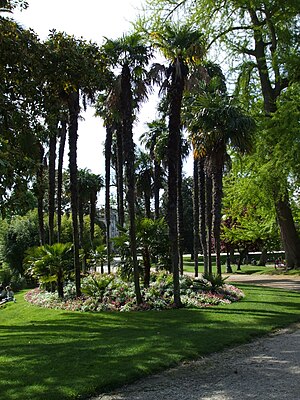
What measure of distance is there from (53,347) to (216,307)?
→ 21.3 feet

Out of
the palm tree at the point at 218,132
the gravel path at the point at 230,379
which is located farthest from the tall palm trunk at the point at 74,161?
the gravel path at the point at 230,379

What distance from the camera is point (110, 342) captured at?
8.77m

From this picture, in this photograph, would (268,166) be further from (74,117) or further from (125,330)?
(125,330)

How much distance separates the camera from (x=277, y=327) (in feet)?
34.5

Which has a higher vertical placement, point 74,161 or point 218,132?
point 218,132

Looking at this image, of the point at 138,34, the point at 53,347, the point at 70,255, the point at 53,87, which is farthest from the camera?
the point at 70,255

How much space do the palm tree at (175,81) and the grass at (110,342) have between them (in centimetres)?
220

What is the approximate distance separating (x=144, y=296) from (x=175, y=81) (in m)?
7.18

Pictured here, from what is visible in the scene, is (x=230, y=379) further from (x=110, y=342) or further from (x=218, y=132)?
(x=218, y=132)

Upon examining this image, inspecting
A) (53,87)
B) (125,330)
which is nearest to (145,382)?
(125,330)

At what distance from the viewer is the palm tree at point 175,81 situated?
13805 millimetres

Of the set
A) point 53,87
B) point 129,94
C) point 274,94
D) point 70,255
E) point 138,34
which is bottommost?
point 70,255

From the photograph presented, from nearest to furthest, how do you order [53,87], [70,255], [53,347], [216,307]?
[53,347]
[53,87]
[216,307]
[70,255]

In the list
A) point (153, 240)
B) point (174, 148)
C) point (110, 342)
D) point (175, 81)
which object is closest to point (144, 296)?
point (153, 240)
